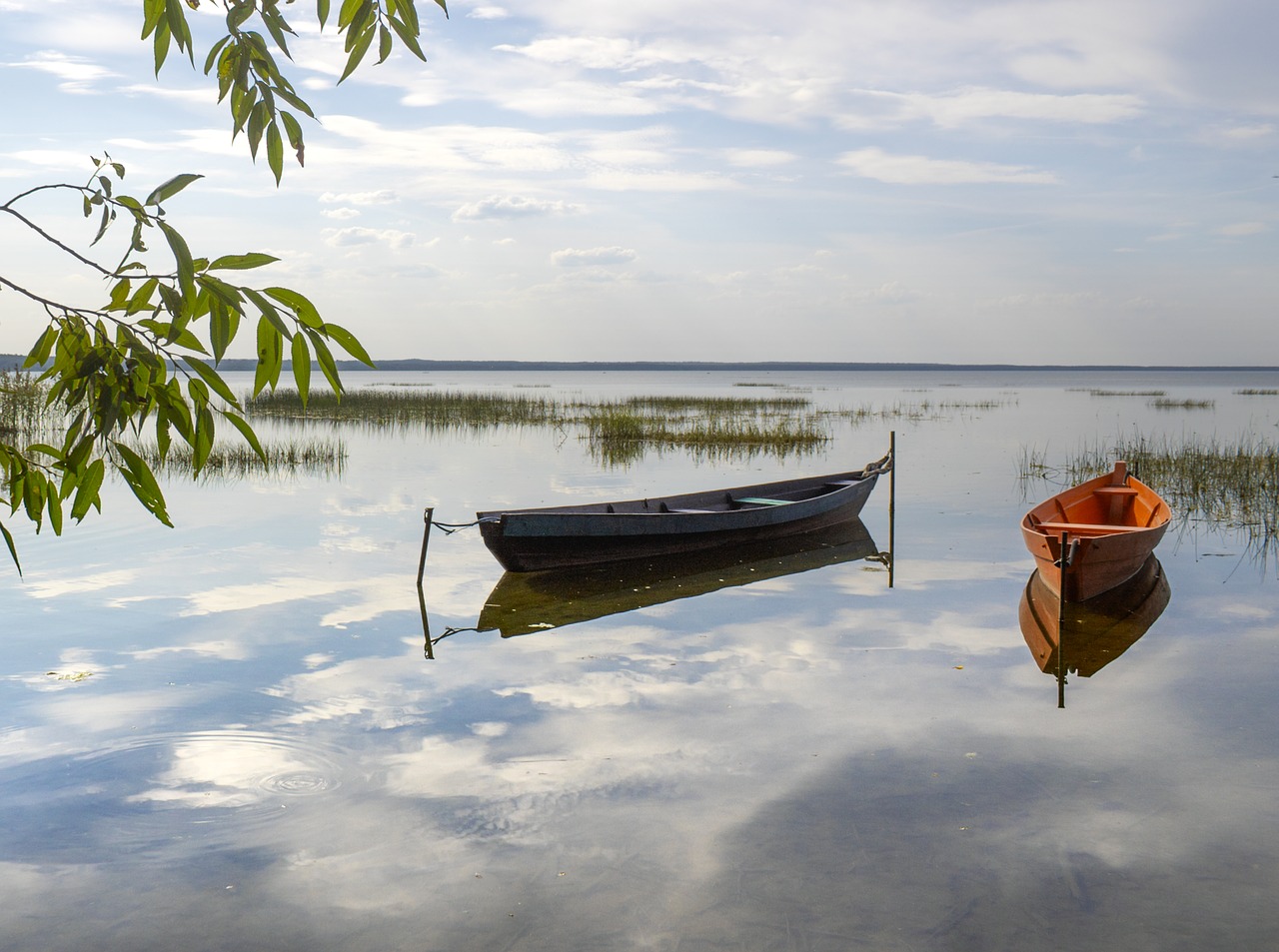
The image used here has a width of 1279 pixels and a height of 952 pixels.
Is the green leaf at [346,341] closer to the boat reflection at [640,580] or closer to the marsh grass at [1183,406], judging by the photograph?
Answer: the boat reflection at [640,580]

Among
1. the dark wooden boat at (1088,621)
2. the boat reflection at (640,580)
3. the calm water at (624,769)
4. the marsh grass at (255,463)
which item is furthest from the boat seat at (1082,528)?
the marsh grass at (255,463)

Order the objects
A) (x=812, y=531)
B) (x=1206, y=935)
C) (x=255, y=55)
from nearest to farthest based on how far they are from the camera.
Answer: (x=255, y=55) < (x=1206, y=935) < (x=812, y=531)

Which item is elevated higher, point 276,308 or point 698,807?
point 276,308

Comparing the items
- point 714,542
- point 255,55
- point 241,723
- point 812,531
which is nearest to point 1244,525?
point 812,531

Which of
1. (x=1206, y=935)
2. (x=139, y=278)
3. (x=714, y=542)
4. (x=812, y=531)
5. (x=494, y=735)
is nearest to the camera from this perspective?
(x=139, y=278)

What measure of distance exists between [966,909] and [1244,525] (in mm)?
13691

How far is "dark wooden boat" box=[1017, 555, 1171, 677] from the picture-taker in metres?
9.63

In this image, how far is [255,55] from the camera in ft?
6.23

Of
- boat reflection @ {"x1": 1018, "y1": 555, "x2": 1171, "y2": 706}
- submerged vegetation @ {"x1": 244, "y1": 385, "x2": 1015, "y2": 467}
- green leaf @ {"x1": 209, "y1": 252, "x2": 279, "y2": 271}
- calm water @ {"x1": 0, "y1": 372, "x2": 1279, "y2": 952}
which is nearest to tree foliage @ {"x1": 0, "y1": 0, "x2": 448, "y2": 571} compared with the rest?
green leaf @ {"x1": 209, "y1": 252, "x2": 279, "y2": 271}

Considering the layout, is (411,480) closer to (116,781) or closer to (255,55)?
(116,781)

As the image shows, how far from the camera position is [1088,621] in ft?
35.7

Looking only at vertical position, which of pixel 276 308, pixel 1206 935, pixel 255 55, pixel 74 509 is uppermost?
A: pixel 255 55

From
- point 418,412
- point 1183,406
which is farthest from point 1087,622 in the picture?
point 1183,406

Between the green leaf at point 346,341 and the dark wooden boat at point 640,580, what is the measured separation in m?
9.08
